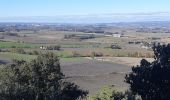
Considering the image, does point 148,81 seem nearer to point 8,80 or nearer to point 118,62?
point 8,80

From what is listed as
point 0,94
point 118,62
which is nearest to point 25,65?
point 0,94

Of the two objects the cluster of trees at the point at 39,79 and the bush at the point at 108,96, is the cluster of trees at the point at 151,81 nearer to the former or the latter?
the bush at the point at 108,96

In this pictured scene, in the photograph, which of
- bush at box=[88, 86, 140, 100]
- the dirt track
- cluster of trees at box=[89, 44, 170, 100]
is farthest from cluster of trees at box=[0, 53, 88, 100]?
the dirt track

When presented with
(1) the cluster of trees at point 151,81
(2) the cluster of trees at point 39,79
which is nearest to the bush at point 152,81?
(1) the cluster of trees at point 151,81

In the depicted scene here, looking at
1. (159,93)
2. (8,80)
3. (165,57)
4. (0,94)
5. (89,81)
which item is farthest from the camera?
(89,81)

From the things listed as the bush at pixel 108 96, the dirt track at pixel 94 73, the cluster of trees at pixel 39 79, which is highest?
the cluster of trees at pixel 39 79

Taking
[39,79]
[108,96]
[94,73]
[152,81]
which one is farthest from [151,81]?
[94,73]

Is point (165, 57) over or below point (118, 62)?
over
